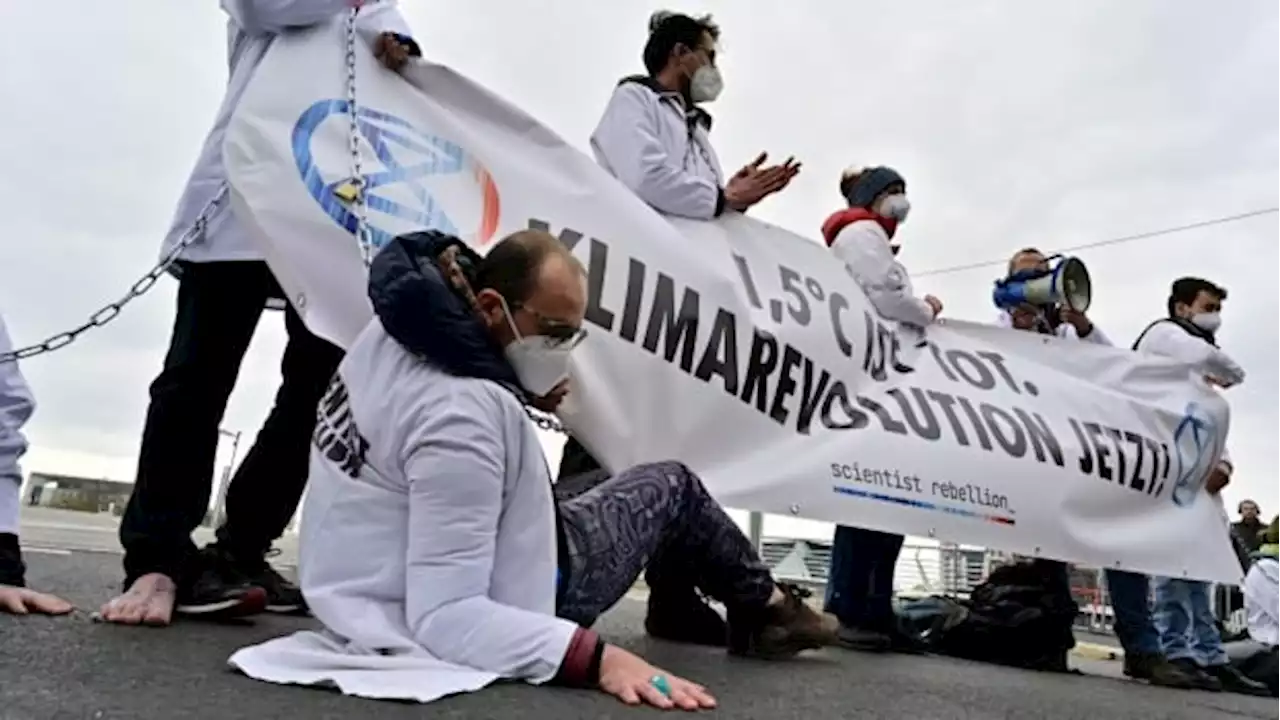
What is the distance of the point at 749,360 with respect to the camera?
3.20 m

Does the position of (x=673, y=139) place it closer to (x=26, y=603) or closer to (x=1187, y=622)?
(x=26, y=603)

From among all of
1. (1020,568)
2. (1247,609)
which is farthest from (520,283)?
(1247,609)

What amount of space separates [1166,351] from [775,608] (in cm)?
254

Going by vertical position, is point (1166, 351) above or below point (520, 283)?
above

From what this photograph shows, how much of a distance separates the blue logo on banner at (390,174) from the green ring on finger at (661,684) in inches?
52.1

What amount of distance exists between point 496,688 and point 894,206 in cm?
274

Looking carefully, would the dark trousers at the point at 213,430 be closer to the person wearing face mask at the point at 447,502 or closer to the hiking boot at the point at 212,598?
the hiking boot at the point at 212,598

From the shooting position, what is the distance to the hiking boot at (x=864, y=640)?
12.1 feet

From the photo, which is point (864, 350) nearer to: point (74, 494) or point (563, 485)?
point (563, 485)

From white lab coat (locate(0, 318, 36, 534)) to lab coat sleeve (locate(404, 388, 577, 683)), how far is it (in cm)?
126

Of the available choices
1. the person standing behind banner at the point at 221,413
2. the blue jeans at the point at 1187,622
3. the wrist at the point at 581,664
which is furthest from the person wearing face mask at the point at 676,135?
the blue jeans at the point at 1187,622

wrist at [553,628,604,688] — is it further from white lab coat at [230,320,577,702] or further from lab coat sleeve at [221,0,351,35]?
lab coat sleeve at [221,0,351,35]

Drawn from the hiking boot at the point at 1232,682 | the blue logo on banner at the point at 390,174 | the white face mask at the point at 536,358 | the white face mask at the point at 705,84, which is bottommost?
the hiking boot at the point at 1232,682

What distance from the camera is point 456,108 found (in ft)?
9.87
